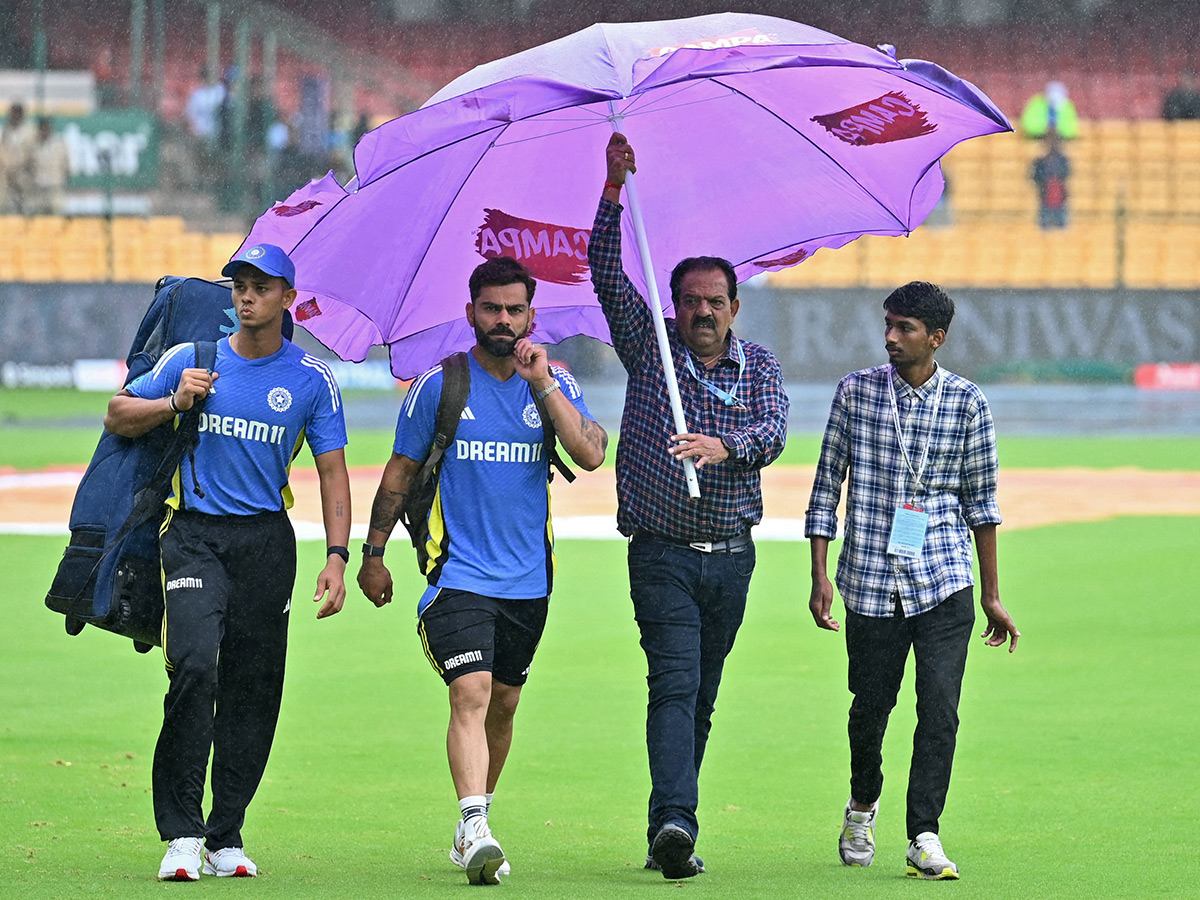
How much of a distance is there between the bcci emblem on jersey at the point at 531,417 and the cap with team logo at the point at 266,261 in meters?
0.84

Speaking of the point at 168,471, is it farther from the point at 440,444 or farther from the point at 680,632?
the point at 680,632

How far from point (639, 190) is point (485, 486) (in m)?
1.37

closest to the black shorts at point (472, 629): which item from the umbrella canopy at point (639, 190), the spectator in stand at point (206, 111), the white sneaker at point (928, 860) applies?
the umbrella canopy at point (639, 190)

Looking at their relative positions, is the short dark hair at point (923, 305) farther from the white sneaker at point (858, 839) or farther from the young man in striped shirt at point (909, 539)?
the white sneaker at point (858, 839)

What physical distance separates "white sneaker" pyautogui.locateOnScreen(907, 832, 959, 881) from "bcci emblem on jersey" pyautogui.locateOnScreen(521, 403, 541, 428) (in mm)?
1752

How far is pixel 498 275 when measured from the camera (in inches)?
230

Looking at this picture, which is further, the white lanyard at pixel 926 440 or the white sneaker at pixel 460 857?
the white lanyard at pixel 926 440

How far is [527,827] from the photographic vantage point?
21.2 ft

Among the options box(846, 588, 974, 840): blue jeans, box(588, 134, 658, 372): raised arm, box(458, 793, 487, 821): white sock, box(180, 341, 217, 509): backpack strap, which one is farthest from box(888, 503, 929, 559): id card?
box(180, 341, 217, 509): backpack strap

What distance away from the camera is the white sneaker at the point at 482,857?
17.6 ft

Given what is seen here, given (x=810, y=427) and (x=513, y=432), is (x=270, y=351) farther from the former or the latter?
(x=810, y=427)

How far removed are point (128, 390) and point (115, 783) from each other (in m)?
1.92

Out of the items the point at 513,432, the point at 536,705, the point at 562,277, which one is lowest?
Result: the point at 536,705

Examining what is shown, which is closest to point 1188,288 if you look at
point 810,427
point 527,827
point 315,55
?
point 810,427
